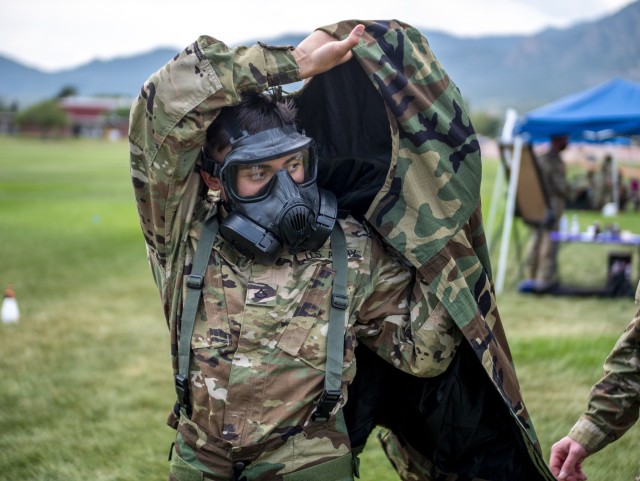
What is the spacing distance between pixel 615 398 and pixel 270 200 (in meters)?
1.57

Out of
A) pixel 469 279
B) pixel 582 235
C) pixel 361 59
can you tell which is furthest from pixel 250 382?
pixel 582 235

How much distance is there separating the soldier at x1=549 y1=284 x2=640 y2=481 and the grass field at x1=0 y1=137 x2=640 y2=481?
1888mm

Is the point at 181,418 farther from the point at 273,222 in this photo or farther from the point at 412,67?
the point at 412,67

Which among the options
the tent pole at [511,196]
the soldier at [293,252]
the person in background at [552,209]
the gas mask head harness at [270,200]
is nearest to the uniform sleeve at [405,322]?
the soldier at [293,252]

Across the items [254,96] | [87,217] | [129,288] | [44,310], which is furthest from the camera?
[87,217]

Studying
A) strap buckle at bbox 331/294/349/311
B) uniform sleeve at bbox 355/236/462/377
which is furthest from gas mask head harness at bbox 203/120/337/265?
uniform sleeve at bbox 355/236/462/377

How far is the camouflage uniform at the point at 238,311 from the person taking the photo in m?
2.66

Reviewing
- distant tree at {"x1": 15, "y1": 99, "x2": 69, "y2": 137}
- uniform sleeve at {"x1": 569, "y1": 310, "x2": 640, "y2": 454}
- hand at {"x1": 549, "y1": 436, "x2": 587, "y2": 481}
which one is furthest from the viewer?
distant tree at {"x1": 15, "y1": 99, "x2": 69, "y2": 137}

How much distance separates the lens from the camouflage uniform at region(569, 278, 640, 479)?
9.31ft

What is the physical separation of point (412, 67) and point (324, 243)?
2.48ft

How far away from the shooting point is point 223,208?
115 inches

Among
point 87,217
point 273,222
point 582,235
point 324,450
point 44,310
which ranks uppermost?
point 273,222

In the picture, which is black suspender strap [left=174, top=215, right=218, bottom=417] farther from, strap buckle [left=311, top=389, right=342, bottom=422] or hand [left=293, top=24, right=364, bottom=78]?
hand [left=293, top=24, right=364, bottom=78]

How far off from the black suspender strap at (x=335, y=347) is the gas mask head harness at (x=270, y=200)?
0.19 metres
